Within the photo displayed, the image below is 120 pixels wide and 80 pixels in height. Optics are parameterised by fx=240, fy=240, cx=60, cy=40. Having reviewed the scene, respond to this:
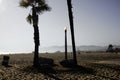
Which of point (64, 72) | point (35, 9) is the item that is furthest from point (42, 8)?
point (64, 72)

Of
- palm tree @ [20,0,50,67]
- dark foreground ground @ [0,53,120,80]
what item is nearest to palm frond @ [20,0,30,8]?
palm tree @ [20,0,50,67]

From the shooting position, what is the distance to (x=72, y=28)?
2295 centimetres

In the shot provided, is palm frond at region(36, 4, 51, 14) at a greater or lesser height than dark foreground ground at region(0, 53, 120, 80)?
greater

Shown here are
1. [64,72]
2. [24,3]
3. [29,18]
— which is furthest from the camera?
[29,18]

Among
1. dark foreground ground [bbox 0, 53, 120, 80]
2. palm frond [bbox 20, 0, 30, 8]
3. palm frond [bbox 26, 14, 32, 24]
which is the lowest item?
dark foreground ground [bbox 0, 53, 120, 80]

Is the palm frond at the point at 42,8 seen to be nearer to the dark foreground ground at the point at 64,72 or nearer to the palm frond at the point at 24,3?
the palm frond at the point at 24,3

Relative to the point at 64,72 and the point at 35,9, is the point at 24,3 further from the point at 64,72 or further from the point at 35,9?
the point at 64,72

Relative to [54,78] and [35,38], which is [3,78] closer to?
[54,78]

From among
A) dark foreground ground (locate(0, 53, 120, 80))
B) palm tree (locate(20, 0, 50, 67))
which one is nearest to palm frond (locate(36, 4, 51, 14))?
palm tree (locate(20, 0, 50, 67))

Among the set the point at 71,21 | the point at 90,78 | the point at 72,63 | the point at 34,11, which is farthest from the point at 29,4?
the point at 90,78

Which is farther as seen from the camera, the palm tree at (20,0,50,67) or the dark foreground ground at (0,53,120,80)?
the palm tree at (20,0,50,67)

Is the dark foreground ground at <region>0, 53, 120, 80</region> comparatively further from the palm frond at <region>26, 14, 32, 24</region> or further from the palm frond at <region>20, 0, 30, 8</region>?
the palm frond at <region>20, 0, 30, 8</region>

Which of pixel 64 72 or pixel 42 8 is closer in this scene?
pixel 64 72

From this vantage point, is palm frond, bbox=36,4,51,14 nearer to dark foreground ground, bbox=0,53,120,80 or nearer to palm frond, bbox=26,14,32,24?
palm frond, bbox=26,14,32,24
